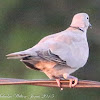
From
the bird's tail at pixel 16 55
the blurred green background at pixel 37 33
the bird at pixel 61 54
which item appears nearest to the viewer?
the bird's tail at pixel 16 55

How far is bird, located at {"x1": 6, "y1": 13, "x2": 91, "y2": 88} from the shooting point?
1.78 m

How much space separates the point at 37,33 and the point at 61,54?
1379 millimetres

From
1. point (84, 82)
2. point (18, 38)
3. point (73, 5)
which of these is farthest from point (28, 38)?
point (84, 82)

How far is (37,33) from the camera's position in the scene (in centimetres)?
322

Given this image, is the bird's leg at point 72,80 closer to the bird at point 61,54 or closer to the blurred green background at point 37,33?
the bird at point 61,54

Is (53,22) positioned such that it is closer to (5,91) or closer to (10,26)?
(10,26)

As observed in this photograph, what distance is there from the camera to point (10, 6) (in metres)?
3.38

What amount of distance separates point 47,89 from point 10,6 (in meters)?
0.67

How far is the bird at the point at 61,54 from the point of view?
5.83 feet

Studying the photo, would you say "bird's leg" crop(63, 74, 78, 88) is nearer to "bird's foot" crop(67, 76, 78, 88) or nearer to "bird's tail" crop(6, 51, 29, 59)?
"bird's foot" crop(67, 76, 78, 88)

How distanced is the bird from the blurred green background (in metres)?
0.81

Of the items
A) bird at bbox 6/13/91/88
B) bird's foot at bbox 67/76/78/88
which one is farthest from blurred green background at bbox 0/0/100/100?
bird's foot at bbox 67/76/78/88

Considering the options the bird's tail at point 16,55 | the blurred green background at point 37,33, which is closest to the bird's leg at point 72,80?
the bird's tail at point 16,55

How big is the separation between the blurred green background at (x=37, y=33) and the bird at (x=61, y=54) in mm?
809
